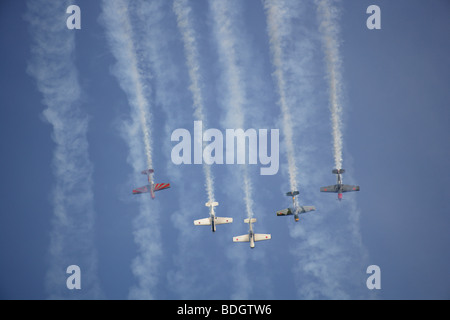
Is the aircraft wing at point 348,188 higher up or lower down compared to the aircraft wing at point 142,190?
lower down

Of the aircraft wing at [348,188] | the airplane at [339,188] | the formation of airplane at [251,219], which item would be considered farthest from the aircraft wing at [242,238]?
the aircraft wing at [348,188]

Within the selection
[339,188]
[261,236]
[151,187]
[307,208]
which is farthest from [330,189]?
[151,187]

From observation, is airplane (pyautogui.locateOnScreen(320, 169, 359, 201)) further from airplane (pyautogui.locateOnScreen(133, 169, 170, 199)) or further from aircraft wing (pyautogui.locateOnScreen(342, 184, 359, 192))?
airplane (pyautogui.locateOnScreen(133, 169, 170, 199))

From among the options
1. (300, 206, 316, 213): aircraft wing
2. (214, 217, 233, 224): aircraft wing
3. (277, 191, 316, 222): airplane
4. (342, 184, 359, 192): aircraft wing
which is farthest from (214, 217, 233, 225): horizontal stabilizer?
(342, 184, 359, 192): aircraft wing

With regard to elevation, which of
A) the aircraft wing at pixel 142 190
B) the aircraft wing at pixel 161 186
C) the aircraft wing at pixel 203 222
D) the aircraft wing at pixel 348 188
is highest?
the aircraft wing at pixel 161 186

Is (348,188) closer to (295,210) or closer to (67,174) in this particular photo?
(295,210)

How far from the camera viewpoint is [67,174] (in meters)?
48.8

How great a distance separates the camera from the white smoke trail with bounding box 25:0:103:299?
4716 centimetres

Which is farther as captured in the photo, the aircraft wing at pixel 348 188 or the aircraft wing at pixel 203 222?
the aircraft wing at pixel 203 222

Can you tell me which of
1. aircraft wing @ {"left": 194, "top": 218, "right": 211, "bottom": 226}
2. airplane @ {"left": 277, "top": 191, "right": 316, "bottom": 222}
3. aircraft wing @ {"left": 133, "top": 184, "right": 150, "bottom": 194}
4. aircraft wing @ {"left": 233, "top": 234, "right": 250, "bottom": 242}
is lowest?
aircraft wing @ {"left": 233, "top": 234, "right": 250, "bottom": 242}

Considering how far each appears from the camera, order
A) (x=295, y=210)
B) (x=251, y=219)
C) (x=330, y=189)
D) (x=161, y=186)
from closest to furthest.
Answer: (x=251, y=219) → (x=295, y=210) → (x=330, y=189) → (x=161, y=186)

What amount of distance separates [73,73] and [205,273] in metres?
26.3

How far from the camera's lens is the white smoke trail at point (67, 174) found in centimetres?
4716

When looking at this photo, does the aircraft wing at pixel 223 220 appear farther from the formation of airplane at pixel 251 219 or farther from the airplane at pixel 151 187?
the airplane at pixel 151 187
